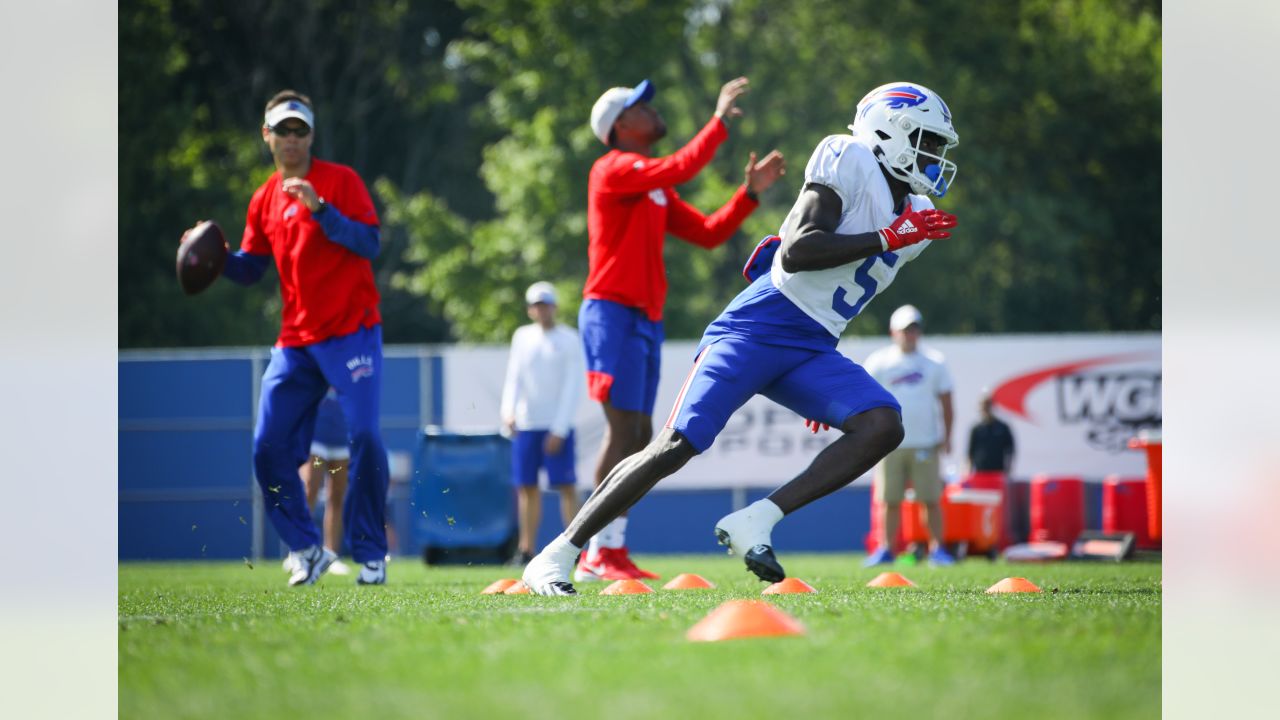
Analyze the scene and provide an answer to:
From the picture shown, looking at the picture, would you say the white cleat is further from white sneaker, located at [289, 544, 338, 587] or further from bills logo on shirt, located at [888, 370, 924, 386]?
bills logo on shirt, located at [888, 370, 924, 386]

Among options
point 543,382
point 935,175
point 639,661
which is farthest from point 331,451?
point 639,661

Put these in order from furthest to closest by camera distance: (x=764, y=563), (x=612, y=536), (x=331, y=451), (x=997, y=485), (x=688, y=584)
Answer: (x=997, y=485) < (x=331, y=451) < (x=612, y=536) < (x=688, y=584) < (x=764, y=563)

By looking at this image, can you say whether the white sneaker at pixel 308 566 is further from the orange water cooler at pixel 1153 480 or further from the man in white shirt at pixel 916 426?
the orange water cooler at pixel 1153 480

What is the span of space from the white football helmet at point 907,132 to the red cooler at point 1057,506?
9.30m

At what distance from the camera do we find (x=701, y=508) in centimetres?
1705

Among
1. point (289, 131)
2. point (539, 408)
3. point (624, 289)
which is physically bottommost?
point (539, 408)

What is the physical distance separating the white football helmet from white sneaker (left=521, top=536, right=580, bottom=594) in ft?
6.37

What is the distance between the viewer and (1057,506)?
14562 mm

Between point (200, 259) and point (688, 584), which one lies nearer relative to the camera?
point (688, 584)

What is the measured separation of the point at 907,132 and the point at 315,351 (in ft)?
10.8

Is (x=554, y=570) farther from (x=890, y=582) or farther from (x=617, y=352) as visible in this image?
(x=890, y=582)

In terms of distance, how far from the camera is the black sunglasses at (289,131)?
7684 mm

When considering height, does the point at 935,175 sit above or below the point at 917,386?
above

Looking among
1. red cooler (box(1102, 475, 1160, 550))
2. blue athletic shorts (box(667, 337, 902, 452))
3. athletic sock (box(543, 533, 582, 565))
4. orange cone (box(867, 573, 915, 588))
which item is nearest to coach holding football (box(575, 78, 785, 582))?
orange cone (box(867, 573, 915, 588))
